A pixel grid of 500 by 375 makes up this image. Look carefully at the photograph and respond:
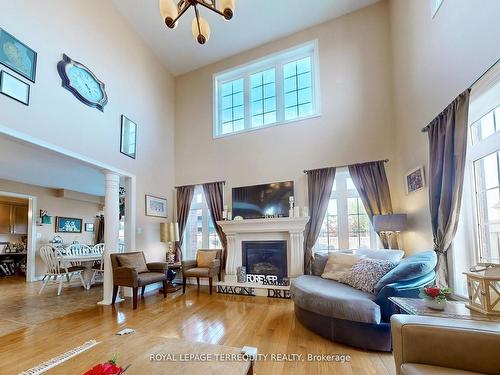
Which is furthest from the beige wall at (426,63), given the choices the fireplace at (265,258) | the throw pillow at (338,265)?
the fireplace at (265,258)

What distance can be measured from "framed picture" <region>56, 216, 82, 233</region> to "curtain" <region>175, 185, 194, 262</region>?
168 inches

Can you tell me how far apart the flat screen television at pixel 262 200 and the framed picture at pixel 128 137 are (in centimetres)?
212

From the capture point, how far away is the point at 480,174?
2564 millimetres

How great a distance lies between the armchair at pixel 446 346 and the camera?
1.27m

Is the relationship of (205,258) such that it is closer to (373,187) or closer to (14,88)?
(373,187)

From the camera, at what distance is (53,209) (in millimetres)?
7406

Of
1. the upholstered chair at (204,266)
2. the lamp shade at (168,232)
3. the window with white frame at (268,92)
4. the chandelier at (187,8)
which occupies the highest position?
the window with white frame at (268,92)

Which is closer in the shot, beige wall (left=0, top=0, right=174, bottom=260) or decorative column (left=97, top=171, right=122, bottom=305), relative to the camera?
beige wall (left=0, top=0, right=174, bottom=260)

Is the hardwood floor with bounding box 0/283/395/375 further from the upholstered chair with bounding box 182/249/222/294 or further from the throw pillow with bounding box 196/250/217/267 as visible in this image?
the throw pillow with bounding box 196/250/217/267

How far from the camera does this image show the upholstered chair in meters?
4.65

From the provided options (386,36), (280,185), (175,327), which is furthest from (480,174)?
(175,327)

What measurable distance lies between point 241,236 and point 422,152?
130 inches

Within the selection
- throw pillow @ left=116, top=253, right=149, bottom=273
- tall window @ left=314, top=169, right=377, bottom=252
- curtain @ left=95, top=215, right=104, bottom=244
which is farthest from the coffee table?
curtain @ left=95, top=215, right=104, bottom=244

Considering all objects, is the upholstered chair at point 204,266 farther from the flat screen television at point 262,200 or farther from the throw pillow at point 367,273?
the throw pillow at point 367,273
